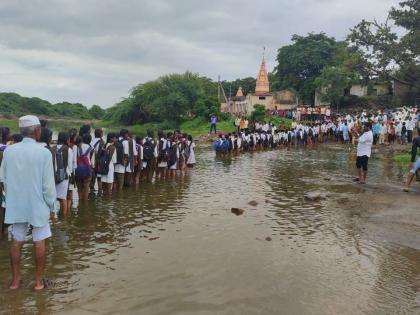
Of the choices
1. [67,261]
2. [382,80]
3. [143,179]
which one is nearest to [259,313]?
[67,261]

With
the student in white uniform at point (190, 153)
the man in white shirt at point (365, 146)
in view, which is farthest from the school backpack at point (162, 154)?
the man in white shirt at point (365, 146)

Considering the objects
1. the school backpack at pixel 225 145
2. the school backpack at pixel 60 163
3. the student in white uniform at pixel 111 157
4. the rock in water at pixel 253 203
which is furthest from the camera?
the school backpack at pixel 225 145

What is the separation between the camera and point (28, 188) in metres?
4.79

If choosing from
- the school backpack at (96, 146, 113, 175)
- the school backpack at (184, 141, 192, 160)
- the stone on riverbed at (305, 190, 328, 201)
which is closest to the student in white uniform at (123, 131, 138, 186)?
the school backpack at (96, 146, 113, 175)

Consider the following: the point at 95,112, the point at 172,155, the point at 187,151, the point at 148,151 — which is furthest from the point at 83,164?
the point at 95,112

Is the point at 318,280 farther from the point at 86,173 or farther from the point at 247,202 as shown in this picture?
the point at 86,173

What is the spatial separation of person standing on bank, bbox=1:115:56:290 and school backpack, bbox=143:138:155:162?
23.4 ft

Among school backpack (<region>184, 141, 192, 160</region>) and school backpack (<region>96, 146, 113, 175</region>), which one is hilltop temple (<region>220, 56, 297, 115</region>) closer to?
school backpack (<region>184, 141, 192, 160</region>)

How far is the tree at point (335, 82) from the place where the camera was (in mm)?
41109

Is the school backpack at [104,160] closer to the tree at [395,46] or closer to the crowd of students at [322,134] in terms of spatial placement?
the crowd of students at [322,134]

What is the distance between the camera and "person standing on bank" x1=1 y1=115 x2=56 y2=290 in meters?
4.77

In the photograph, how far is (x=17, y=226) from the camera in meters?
4.87

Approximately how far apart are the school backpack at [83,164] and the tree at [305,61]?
158 feet

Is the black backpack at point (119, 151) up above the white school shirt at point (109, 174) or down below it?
above
